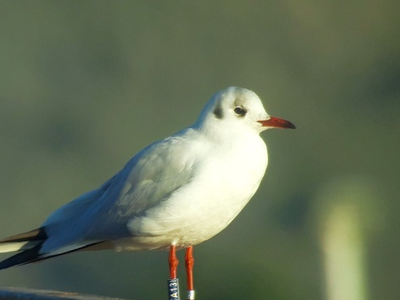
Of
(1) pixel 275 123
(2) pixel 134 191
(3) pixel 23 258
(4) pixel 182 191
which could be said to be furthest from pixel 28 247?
(1) pixel 275 123

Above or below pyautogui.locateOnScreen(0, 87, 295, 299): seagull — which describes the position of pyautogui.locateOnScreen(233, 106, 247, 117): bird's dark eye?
above

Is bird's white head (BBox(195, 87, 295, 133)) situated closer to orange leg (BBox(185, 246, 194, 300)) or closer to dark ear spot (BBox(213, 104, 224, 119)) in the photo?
dark ear spot (BBox(213, 104, 224, 119))

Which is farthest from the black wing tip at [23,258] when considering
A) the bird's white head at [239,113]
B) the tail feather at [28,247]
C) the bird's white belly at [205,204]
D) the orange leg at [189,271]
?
the bird's white head at [239,113]

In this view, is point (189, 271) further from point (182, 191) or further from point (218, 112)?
point (218, 112)

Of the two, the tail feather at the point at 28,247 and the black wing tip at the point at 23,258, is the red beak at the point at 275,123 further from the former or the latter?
the black wing tip at the point at 23,258

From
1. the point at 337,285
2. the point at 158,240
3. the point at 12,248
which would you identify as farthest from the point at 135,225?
the point at 337,285

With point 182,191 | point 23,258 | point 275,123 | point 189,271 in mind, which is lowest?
point 189,271

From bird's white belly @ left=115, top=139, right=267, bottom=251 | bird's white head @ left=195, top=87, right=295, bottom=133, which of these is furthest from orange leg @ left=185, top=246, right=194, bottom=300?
bird's white head @ left=195, top=87, right=295, bottom=133
